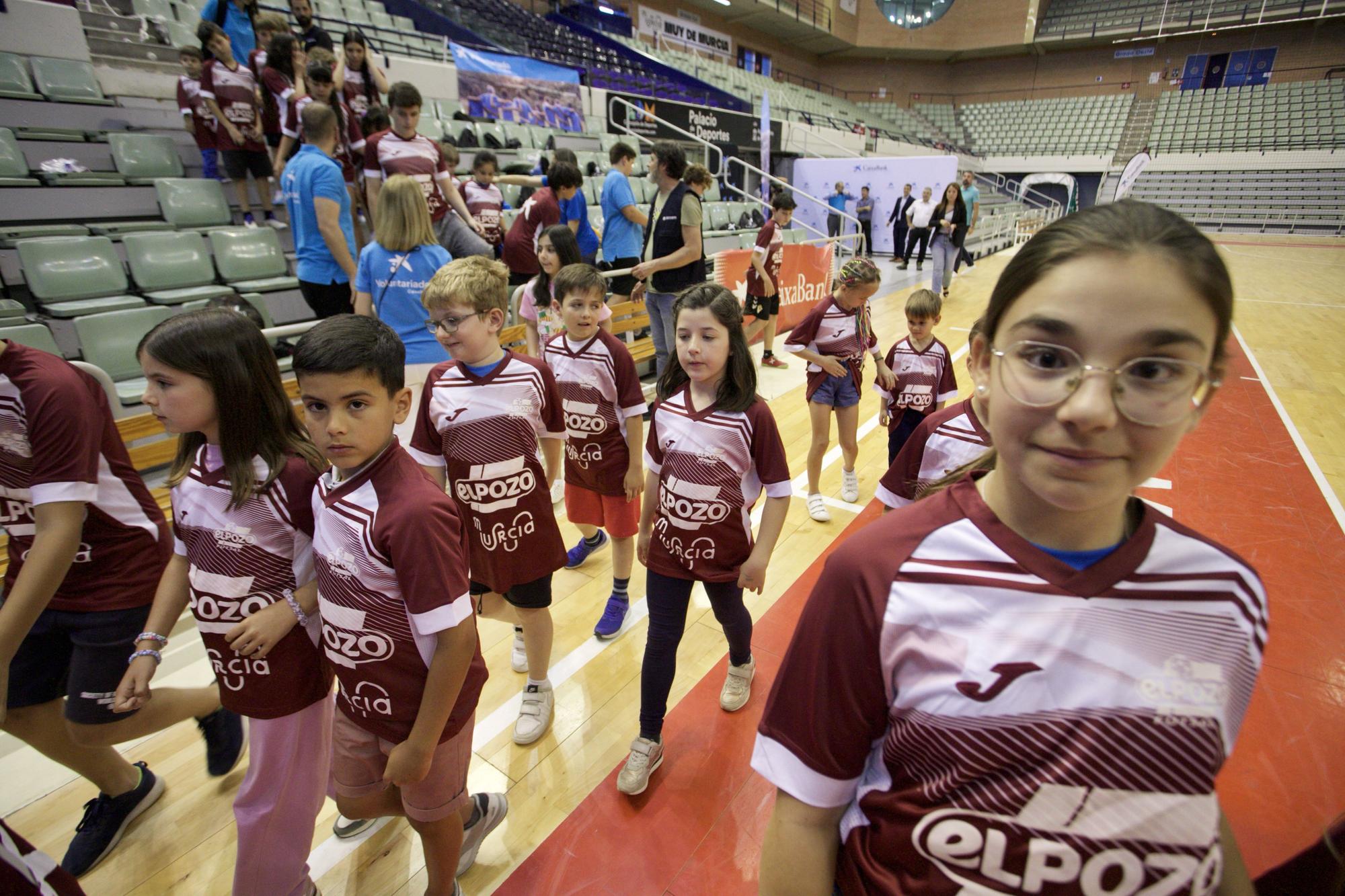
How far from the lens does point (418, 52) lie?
31.9 ft

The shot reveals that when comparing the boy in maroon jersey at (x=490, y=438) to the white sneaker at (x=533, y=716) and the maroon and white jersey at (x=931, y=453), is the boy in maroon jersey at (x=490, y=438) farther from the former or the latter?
the maroon and white jersey at (x=931, y=453)

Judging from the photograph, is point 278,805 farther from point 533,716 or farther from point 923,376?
point 923,376

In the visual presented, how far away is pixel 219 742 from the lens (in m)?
2.16

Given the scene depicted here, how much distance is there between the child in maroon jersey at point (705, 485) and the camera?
1.92m

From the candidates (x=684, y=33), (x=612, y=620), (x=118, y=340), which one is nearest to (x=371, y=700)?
(x=612, y=620)

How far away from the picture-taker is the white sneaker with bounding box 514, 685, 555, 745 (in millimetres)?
2275

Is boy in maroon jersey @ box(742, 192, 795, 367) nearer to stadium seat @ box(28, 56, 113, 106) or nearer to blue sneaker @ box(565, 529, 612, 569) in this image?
blue sneaker @ box(565, 529, 612, 569)

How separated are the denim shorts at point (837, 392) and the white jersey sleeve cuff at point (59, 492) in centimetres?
327

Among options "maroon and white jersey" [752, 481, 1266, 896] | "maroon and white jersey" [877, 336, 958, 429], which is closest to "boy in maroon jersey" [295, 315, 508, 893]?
"maroon and white jersey" [752, 481, 1266, 896]

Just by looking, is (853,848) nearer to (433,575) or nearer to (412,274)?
(433,575)

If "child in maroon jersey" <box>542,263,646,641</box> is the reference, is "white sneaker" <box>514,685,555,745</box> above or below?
below

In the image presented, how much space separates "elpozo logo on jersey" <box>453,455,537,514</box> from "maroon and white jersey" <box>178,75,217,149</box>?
5.28 m

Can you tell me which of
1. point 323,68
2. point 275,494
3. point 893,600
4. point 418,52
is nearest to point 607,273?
point 323,68

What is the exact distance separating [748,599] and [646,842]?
1403 mm
